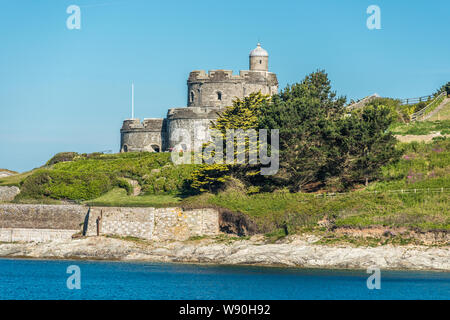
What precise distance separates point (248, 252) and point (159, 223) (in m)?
7.93

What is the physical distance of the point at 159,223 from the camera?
5416 cm

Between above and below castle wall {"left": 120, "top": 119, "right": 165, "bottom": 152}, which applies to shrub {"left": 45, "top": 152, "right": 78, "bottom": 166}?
below

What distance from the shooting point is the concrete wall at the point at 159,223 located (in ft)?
176

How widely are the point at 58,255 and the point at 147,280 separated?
41.2ft

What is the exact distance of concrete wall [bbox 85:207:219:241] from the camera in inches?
2117

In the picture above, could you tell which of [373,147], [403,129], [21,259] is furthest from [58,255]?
[403,129]

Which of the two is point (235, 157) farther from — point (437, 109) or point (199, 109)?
point (437, 109)

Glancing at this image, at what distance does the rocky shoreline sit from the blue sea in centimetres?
144

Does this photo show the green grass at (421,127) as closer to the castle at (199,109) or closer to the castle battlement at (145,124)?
the castle at (199,109)

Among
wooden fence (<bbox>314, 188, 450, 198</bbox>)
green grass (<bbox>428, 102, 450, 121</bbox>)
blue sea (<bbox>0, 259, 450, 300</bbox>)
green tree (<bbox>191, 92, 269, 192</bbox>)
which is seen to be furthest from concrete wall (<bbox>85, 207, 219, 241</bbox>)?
green grass (<bbox>428, 102, 450, 121</bbox>)

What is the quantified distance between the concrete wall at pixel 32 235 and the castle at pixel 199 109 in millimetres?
18003

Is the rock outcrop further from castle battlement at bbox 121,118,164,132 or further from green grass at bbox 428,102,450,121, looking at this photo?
green grass at bbox 428,102,450,121

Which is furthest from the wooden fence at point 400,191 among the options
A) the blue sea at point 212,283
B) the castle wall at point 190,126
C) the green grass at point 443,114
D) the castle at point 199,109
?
the castle at point 199,109

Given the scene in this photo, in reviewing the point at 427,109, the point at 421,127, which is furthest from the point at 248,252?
the point at 427,109
